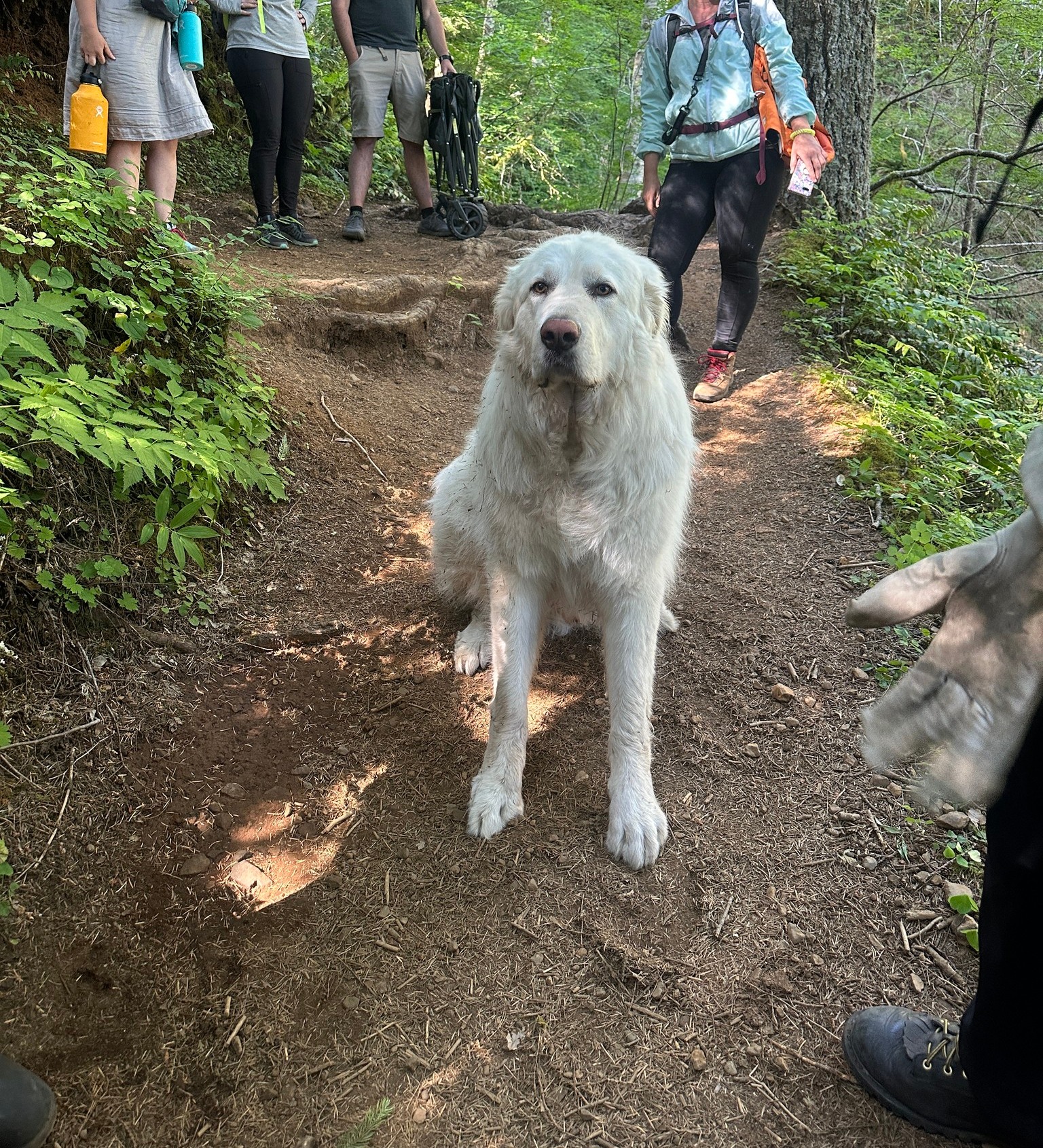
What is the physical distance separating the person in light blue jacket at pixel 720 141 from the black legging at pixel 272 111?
104 inches

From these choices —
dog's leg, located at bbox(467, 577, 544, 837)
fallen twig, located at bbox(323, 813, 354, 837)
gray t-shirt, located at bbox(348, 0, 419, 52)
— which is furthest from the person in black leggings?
fallen twig, located at bbox(323, 813, 354, 837)

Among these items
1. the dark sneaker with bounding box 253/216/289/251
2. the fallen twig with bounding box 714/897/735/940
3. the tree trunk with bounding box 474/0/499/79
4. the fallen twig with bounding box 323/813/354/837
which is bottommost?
the fallen twig with bounding box 323/813/354/837

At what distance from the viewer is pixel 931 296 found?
5.79 m

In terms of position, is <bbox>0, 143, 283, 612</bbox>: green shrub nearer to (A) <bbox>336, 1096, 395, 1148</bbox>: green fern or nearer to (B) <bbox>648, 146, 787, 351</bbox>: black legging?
(A) <bbox>336, 1096, 395, 1148</bbox>: green fern

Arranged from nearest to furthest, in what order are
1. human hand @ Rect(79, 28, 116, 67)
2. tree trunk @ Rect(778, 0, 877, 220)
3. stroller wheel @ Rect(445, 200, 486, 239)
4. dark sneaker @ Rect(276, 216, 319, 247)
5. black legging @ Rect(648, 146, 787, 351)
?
human hand @ Rect(79, 28, 116, 67) < black legging @ Rect(648, 146, 787, 351) < tree trunk @ Rect(778, 0, 877, 220) < dark sneaker @ Rect(276, 216, 319, 247) < stroller wheel @ Rect(445, 200, 486, 239)

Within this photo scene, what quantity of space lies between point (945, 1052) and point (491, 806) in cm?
129

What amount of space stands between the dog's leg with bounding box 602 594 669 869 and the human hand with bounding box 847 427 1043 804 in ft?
3.74

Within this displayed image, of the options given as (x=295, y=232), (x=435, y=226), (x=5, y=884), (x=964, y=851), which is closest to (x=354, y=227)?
(x=295, y=232)

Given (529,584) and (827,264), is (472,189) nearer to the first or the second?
(827,264)

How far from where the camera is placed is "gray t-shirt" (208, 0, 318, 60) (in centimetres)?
503

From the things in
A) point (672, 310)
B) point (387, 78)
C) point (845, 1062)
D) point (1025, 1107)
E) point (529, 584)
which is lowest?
point (845, 1062)

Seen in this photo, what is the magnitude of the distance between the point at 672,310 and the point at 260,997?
458 cm

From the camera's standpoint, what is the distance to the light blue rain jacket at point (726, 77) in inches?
165

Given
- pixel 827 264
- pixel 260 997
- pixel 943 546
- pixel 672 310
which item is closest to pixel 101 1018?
pixel 260 997
